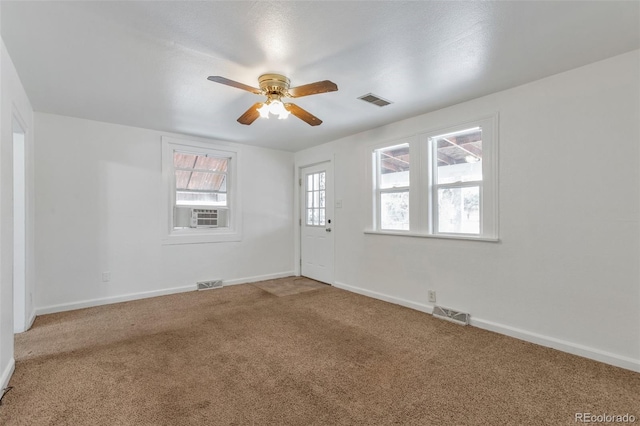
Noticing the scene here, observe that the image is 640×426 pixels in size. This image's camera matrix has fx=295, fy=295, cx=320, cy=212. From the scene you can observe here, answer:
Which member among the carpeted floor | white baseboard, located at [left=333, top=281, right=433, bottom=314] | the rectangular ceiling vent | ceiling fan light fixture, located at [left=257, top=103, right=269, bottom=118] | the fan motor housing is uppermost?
the rectangular ceiling vent

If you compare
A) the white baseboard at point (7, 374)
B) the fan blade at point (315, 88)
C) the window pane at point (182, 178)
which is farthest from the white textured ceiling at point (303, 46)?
the white baseboard at point (7, 374)

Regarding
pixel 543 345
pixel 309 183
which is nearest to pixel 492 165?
pixel 543 345

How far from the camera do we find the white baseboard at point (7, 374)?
6.45 feet

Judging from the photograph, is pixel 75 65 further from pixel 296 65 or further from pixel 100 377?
pixel 100 377

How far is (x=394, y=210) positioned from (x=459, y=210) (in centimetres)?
88

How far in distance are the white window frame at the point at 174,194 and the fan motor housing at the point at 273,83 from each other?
247 cm

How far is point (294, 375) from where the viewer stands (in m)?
2.17

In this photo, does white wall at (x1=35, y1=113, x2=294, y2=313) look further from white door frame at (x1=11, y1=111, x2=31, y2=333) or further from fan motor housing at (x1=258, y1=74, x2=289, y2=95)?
fan motor housing at (x1=258, y1=74, x2=289, y2=95)

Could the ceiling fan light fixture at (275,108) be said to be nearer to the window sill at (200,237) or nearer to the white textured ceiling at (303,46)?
the white textured ceiling at (303,46)

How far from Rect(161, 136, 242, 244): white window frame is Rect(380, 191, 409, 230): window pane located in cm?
242

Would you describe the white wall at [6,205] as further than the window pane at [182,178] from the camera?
No

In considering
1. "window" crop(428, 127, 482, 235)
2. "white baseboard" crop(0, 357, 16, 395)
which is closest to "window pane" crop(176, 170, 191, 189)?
"white baseboard" crop(0, 357, 16, 395)

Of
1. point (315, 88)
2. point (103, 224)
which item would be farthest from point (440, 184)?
point (103, 224)

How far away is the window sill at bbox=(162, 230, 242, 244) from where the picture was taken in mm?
4398
